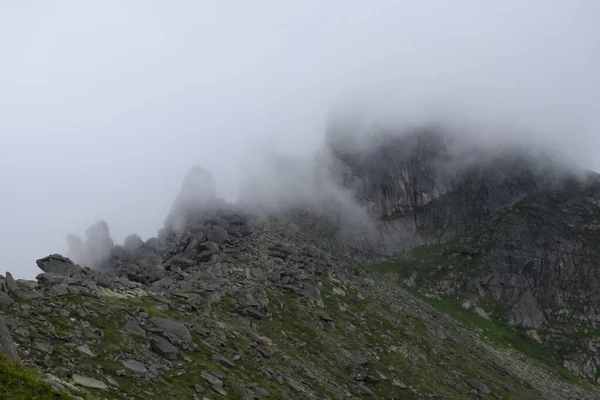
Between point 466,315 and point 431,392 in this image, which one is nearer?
point 431,392

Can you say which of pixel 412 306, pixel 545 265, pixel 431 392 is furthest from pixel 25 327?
pixel 545 265

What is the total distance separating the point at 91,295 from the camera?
42.1 m

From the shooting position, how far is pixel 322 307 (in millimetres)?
79000

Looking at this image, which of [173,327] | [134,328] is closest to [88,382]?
[134,328]

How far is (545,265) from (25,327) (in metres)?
185

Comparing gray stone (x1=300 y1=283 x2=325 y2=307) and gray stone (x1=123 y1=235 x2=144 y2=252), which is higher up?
gray stone (x1=300 y1=283 x2=325 y2=307)

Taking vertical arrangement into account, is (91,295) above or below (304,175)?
below

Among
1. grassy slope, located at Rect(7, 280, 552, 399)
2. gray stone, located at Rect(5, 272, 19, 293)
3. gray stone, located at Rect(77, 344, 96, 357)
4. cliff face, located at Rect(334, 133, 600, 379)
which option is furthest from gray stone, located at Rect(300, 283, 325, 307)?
cliff face, located at Rect(334, 133, 600, 379)

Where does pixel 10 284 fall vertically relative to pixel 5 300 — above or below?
below

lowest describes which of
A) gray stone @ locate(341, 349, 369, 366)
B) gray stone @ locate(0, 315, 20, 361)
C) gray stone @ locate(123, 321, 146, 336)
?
gray stone @ locate(341, 349, 369, 366)

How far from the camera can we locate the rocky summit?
33781 mm

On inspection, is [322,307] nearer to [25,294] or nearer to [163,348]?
[163,348]

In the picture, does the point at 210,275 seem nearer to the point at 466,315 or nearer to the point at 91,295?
the point at 91,295

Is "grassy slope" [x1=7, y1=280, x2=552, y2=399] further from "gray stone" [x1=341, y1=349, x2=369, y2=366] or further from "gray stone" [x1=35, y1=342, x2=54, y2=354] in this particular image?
"gray stone" [x1=341, y1=349, x2=369, y2=366]
